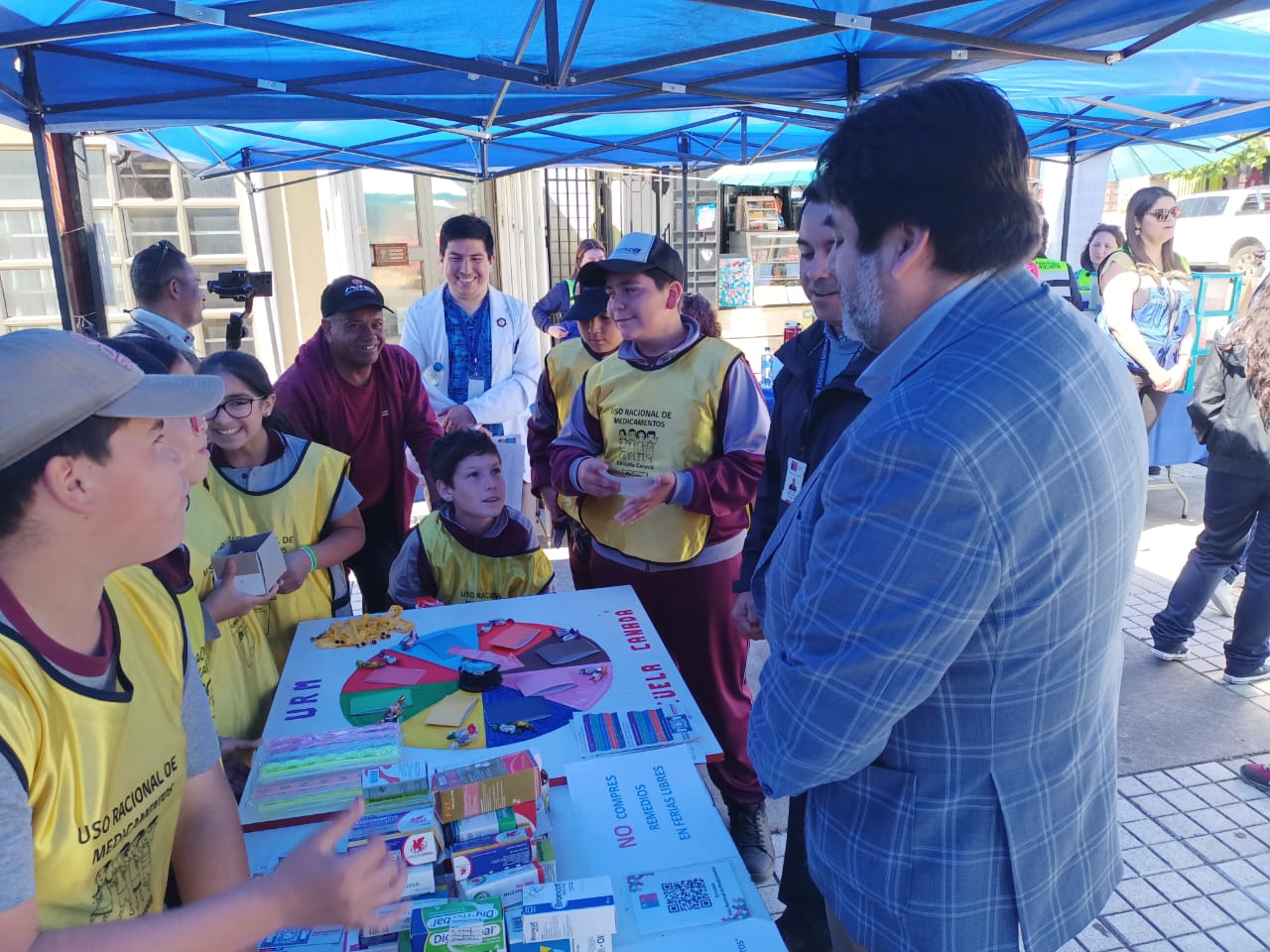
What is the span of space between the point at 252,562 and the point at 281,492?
0.46 meters

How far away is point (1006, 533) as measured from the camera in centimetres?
99

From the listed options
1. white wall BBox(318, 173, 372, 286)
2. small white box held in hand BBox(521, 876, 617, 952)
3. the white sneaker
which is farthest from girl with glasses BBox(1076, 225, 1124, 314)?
white wall BBox(318, 173, 372, 286)

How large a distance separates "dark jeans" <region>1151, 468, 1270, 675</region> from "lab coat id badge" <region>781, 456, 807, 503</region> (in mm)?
2392

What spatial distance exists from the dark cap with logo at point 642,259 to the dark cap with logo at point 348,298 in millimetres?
925

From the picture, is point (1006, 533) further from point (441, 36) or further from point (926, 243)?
point (441, 36)

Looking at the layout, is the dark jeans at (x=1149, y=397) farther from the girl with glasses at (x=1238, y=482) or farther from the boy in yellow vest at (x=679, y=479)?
the boy in yellow vest at (x=679, y=479)

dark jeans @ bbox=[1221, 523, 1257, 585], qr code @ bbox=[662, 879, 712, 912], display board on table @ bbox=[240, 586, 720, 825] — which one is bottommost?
dark jeans @ bbox=[1221, 523, 1257, 585]

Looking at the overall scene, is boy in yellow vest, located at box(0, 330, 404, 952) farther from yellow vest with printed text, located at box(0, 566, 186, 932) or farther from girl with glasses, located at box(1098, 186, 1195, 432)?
girl with glasses, located at box(1098, 186, 1195, 432)

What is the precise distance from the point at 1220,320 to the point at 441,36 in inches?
268

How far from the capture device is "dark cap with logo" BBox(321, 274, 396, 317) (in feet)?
9.96

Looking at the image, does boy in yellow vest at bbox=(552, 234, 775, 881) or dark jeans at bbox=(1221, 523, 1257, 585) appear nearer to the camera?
boy in yellow vest at bbox=(552, 234, 775, 881)

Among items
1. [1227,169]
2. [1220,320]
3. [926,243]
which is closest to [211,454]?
[926,243]

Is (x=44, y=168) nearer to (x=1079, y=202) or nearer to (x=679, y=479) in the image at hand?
(x=679, y=479)

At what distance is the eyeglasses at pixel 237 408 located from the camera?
2262mm
